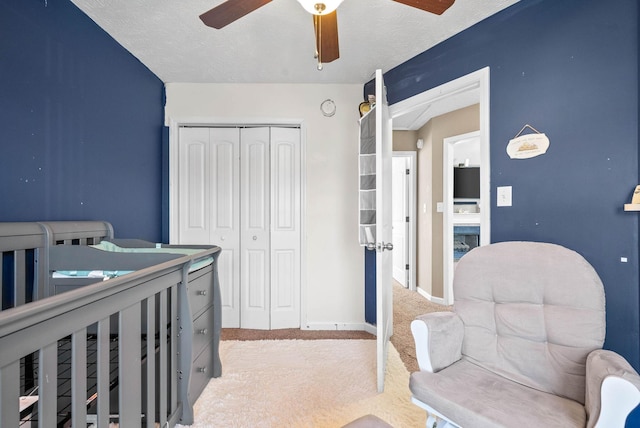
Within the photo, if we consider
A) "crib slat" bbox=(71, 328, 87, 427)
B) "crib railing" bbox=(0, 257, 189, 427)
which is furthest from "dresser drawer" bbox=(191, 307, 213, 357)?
"crib slat" bbox=(71, 328, 87, 427)

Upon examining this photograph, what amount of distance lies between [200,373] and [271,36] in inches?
88.8

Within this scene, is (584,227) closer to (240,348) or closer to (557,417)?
(557,417)


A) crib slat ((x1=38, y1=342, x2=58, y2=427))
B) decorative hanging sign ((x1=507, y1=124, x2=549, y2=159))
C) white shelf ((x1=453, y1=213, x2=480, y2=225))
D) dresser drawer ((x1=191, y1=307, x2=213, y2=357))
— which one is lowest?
dresser drawer ((x1=191, y1=307, x2=213, y2=357))

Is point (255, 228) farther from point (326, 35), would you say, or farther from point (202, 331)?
point (326, 35)

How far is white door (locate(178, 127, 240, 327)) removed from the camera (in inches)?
116

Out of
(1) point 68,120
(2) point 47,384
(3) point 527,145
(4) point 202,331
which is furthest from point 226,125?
(2) point 47,384

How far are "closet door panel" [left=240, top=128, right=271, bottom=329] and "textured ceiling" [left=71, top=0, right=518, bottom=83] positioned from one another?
0.63 meters

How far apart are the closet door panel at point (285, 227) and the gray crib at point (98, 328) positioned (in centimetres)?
97

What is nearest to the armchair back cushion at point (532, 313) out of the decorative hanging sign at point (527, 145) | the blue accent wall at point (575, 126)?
the blue accent wall at point (575, 126)

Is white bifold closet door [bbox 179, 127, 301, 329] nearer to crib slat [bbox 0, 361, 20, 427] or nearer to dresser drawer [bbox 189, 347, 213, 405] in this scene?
dresser drawer [bbox 189, 347, 213, 405]

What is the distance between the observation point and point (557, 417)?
1.00 metres

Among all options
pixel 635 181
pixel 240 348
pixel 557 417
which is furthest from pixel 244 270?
pixel 635 181

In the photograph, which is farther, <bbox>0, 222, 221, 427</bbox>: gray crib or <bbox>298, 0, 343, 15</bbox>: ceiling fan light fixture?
<bbox>298, 0, 343, 15</bbox>: ceiling fan light fixture

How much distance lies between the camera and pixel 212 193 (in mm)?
2969
